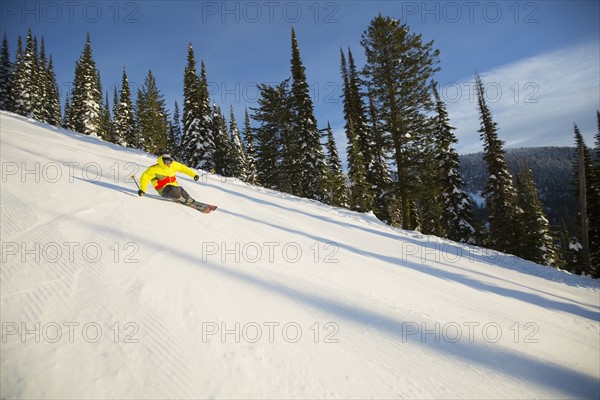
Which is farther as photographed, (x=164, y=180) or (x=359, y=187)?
(x=359, y=187)

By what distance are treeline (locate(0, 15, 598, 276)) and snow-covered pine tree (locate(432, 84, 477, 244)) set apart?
0.10m

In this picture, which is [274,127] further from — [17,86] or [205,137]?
[17,86]

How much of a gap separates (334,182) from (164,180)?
1701 centimetres

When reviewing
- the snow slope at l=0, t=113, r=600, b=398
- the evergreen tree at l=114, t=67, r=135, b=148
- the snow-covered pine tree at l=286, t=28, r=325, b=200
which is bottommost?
the snow slope at l=0, t=113, r=600, b=398

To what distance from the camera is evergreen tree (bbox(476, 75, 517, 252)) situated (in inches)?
1041

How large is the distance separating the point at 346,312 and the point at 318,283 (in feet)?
2.82

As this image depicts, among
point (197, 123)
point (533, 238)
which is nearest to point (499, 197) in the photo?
point (533, 238)

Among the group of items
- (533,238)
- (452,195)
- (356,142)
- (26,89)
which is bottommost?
(533,238)

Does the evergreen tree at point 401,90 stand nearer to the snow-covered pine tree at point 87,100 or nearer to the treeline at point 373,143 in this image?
the treeline at point 373,143

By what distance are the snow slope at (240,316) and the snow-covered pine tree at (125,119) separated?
1791 inches

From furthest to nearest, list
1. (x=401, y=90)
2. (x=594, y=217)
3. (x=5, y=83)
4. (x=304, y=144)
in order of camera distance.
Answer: (x=5, y=83)
(x=594, y=217)
(x=304, y=144)
(x=401, y=90)

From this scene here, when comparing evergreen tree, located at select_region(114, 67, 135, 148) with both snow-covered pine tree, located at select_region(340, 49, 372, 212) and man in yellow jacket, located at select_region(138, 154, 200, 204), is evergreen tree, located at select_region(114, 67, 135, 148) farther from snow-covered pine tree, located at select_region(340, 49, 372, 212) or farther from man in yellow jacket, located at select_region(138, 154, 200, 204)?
man in yellow jacket, located at select_region(138, 154, 200, 204)

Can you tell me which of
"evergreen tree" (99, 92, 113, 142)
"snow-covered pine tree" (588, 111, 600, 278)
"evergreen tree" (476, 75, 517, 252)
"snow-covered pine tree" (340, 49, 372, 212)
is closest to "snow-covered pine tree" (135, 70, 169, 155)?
"evergreen tree" (99, 92, 113, 142)

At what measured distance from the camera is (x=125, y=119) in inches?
1790
